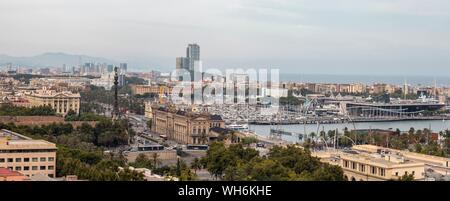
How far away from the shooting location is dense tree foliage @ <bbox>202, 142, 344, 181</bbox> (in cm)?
370

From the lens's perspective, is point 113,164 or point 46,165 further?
point 113,164

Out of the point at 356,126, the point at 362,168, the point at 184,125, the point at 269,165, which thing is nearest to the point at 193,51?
the point at 269,165

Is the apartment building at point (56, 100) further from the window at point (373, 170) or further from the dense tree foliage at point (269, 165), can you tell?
the window at point (373, 170)

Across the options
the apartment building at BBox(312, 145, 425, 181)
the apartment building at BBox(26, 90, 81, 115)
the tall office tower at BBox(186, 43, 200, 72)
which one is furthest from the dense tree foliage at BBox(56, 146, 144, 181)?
the apartment building at BBox(26, 90, 81, 115)

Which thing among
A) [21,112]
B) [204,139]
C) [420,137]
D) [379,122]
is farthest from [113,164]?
[379,122]

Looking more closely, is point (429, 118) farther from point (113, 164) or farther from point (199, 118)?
point (113, 164)

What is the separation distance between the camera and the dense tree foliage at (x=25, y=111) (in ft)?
27.7

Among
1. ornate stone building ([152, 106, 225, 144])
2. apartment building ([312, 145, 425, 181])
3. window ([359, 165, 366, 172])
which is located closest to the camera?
apartment building ([312, 145, 425, 181])

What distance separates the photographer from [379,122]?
15.6m

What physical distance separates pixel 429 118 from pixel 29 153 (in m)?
13.9

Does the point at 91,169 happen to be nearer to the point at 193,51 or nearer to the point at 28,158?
the point at 28,158

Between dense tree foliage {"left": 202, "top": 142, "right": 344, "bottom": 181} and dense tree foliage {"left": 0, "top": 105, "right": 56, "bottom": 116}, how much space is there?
3.65m

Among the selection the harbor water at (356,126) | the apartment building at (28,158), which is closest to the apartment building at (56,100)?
the harbor water at (356,126)

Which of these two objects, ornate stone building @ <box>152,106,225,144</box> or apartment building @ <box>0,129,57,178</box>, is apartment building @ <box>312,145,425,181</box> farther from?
ornate stone building @ <box>152,106,225,144</box>
